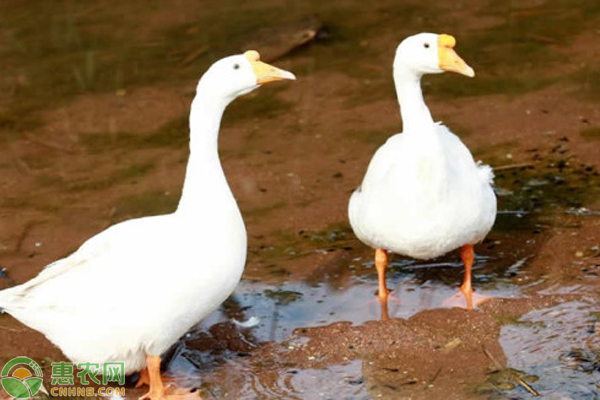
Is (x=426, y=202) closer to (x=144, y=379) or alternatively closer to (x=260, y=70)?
(x=260, y=70)


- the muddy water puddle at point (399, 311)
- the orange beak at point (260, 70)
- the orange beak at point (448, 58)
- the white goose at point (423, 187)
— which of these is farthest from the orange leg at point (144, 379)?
the orange beak at point (448, 58)

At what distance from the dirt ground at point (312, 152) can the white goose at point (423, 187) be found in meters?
0.50

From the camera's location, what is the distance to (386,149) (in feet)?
23.0

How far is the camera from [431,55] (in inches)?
257

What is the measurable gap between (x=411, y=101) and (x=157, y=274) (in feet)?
6.47

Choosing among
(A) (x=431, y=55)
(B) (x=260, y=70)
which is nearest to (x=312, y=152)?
(A) (x=431, y=55)

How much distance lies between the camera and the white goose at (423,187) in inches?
253

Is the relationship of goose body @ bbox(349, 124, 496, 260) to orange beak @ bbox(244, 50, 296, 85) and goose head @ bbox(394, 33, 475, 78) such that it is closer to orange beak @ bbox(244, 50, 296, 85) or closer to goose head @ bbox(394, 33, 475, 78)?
goose head @ bbox(394, 33, 475, 78)

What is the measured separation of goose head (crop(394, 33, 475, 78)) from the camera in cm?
653

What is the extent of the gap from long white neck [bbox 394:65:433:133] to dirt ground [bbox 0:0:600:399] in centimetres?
117

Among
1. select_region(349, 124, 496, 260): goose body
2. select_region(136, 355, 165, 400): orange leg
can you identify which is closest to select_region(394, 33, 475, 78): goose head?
select_region(349, 124, 496, 260): goose body

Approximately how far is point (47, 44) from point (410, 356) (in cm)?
713

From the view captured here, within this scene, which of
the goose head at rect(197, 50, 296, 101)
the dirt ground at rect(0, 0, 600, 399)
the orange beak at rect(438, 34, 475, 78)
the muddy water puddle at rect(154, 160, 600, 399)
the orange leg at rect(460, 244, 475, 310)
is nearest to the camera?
the goose head at rect(197, 50, 296, 101)

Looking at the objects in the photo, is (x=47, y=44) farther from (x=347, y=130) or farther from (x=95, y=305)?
(x=95, y=305)
